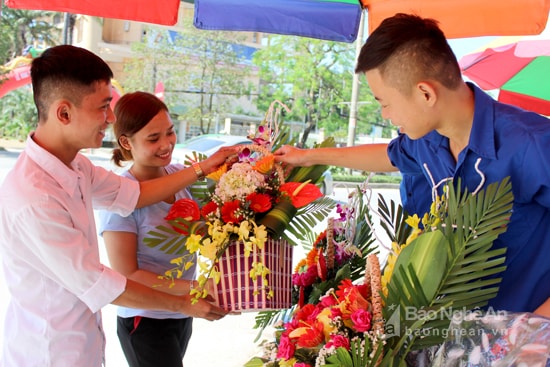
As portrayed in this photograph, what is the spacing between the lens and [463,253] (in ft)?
3.14

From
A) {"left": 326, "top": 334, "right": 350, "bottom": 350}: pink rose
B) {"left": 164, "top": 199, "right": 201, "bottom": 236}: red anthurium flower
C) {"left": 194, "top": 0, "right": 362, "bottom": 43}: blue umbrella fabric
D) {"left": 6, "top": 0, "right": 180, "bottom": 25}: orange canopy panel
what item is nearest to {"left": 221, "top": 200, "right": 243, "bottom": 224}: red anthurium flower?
{"left": 164, "top": 199, "right": 201, "bottom": 236}: red anthurium flower

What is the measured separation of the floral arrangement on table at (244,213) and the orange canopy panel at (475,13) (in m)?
1.08

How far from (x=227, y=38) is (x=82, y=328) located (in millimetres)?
12124

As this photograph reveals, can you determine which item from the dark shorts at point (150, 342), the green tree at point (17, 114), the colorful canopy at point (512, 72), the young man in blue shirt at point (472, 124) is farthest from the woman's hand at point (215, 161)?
the green tree at point (17, 114)

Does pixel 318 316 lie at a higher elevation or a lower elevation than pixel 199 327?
higher

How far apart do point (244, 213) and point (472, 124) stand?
0.57 metres

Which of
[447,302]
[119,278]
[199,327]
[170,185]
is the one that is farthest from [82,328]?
[199,327]

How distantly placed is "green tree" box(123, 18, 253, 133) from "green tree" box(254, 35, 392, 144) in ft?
3.71

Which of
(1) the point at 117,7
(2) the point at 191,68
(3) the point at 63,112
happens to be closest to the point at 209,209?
(3) the point at 63,112

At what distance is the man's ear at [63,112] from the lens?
1324 mm

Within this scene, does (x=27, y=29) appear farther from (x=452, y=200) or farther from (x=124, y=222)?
(x=452, y=200)

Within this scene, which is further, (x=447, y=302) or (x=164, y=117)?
(x=164, y=117)

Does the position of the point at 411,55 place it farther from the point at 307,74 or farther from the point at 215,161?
the point at 307,74

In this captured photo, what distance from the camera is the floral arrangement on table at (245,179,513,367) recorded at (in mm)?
942
